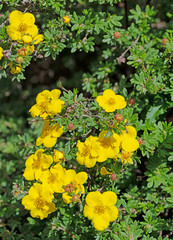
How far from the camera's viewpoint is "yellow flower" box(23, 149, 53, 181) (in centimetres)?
266

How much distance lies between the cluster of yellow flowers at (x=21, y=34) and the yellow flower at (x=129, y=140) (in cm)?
103

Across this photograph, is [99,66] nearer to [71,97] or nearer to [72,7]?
[72,7]

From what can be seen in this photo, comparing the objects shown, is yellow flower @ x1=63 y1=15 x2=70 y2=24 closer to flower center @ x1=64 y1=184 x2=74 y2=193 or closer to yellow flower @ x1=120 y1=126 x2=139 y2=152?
yellow flower @ x1=120 y1=126 x2=139 y2=152

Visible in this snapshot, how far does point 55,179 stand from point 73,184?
15cm

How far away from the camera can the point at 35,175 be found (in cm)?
269

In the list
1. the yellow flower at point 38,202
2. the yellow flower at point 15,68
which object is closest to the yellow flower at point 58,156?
the yellow flower at point 38,202

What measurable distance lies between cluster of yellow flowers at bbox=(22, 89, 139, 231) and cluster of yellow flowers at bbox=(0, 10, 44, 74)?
39 cm

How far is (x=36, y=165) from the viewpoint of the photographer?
2715 millimetres

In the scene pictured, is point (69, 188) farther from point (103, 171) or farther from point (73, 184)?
point (103, 171)

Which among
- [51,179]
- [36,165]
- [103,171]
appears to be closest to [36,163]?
[36,165]

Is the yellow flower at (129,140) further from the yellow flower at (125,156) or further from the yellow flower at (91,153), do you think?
the yellow flower at (91,153)

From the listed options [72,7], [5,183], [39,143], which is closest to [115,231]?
[39,143]

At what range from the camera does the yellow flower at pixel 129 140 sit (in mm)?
2557

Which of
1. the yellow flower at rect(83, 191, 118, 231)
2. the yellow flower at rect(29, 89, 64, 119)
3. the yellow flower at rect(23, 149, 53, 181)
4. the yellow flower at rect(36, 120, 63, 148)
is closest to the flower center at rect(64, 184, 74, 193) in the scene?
the yellow flower at rect(83, 191, 118, 231)
